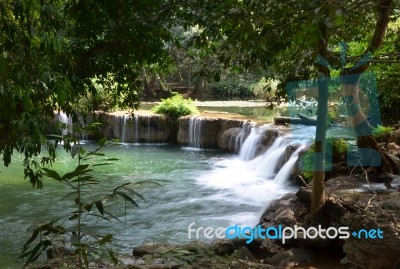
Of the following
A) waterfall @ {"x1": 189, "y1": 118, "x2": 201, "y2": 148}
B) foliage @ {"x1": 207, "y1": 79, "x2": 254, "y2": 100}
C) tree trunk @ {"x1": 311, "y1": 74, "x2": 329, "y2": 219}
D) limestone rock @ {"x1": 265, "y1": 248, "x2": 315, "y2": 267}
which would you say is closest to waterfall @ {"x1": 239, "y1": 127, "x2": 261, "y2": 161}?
waterfall @ {"x1": 189, "y1": 118, "x2": 201, "y2": 148}

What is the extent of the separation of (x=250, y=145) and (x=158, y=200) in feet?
15.1

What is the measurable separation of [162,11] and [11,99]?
5.93 feet

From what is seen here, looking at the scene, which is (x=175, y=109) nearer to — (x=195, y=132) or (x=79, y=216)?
(x=195, y=132)

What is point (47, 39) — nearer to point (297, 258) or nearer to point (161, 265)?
point (161, 265)

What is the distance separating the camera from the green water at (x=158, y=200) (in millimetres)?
6910

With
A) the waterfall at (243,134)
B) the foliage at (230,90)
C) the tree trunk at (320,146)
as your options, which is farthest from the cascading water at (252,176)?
the foliage at (230,90)

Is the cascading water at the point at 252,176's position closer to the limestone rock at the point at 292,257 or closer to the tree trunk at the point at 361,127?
the tree trunk at the point at 361,127

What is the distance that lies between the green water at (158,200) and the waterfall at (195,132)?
175cm

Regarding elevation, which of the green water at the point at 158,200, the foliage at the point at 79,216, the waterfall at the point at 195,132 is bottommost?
the green water at the point at 158,200

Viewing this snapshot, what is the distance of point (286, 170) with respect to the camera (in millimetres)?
9484

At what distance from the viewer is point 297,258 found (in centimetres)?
475

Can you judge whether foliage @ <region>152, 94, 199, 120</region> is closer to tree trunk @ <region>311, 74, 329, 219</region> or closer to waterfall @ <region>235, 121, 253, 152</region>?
waterfall @ <region>235, 121, 253, 152</region>

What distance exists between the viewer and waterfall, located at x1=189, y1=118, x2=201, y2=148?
14.9 metres

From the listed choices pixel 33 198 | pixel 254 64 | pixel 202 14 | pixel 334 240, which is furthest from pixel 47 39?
pixel 33 198
